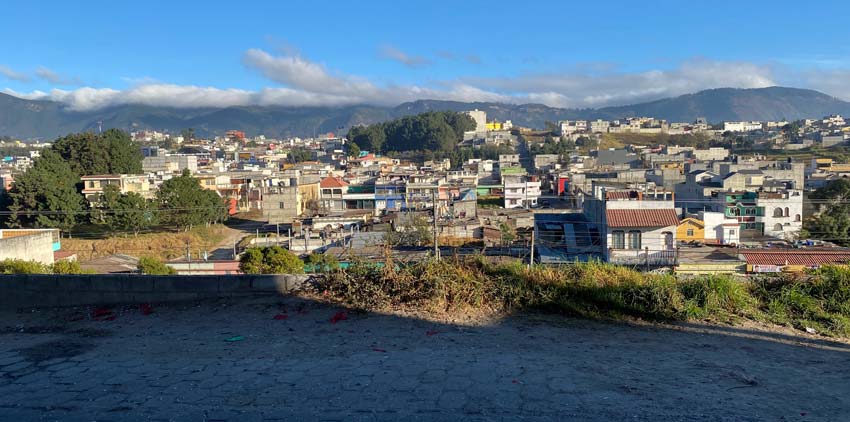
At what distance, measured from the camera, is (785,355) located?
175 inches

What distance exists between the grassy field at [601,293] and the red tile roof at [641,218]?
39.2 ft

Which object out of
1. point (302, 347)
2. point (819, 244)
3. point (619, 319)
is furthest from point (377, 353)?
point (819, 244)

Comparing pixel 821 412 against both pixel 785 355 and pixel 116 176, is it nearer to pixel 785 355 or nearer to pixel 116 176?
pixel 785 355

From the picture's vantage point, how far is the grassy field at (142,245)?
26.4 meters

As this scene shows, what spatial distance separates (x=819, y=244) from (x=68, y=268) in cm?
2266

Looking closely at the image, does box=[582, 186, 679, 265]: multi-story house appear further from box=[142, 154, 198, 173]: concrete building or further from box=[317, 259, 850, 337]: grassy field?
box=[142, 154, 198, 173]: concrete building

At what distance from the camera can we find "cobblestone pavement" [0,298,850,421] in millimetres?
3445

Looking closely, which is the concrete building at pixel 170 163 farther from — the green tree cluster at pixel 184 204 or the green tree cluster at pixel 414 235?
the green tree cluster at pixel 414 235

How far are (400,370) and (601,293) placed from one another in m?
2.15

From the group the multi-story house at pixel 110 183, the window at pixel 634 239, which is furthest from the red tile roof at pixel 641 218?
the multi-story house at pixel 110 183

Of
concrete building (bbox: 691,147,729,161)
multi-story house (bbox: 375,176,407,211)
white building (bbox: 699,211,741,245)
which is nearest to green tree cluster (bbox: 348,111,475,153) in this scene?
concrete building (bbox: 691,147,729,161)

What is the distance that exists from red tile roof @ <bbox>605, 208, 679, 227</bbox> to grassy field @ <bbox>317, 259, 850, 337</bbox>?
11945 millimetres

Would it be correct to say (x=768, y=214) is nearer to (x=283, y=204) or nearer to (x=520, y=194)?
(x=520, y=194)

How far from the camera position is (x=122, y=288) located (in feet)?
19.9
